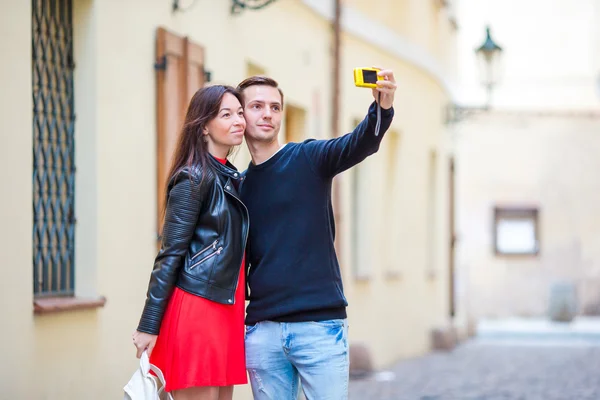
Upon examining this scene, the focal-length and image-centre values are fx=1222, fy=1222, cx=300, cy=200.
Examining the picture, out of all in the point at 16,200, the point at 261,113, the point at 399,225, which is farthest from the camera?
the point at 399,225

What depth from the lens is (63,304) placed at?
6363 mm

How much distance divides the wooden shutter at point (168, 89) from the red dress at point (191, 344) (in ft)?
12.1

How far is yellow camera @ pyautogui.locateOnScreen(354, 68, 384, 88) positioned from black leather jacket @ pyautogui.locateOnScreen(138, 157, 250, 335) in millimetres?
576

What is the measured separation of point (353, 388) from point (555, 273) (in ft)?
47.2

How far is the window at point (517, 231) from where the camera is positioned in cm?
2527

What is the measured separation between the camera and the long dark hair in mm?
4129

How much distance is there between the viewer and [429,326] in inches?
683

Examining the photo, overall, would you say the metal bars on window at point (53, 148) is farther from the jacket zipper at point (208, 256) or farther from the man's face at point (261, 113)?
the jacket zipper at point (208, 256)

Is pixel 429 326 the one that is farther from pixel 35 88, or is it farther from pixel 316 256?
pixel 316 256

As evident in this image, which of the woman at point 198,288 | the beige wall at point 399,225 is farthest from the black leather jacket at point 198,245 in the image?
the beige wall at point 399,225

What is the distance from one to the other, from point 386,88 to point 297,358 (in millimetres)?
956

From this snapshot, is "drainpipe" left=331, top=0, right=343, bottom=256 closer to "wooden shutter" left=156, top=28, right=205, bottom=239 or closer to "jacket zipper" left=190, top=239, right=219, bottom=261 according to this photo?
"wooden shutter" left=156, top=28, right=205, bottom=239

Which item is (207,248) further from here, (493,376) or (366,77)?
(493,376)

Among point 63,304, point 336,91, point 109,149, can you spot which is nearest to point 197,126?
point 63,304
